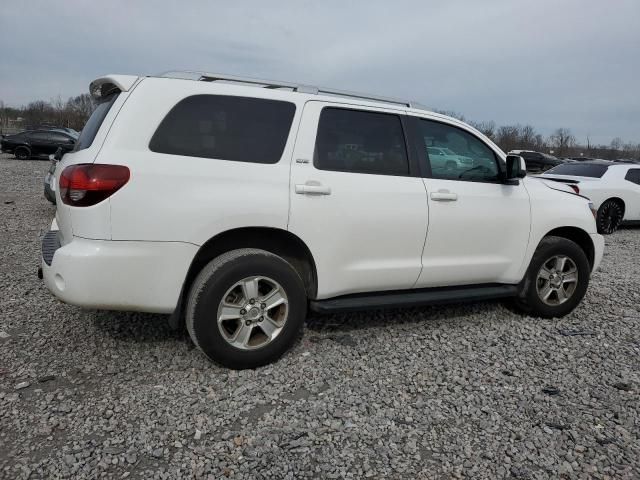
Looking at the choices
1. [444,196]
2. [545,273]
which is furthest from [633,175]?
[444,196]

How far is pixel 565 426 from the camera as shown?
2.78 metres

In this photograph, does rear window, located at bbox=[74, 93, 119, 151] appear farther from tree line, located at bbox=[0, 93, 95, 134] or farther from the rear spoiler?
tree line, located at bbox=[0, 93, 95, 134]

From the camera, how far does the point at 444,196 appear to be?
369 centimetres

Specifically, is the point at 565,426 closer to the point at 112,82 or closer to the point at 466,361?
the point at 466,361

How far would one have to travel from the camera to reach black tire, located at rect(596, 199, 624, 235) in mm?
9875

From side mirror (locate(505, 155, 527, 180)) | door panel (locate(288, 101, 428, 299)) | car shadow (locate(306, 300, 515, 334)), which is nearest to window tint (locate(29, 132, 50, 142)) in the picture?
car shadow (locate(306, 300, 515, 334))

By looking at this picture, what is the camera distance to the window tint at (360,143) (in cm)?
338

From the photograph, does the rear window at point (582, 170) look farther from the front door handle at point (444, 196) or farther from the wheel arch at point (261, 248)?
the wheel arch at point (261, 248)

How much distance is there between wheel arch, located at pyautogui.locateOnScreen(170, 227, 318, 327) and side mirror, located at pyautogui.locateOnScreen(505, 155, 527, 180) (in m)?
1.96

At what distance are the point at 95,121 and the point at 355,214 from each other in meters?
1.90

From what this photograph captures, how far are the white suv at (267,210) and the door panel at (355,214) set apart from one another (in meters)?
0.01

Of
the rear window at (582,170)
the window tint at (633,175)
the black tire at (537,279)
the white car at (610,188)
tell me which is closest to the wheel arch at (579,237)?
the black tire at (537,279)

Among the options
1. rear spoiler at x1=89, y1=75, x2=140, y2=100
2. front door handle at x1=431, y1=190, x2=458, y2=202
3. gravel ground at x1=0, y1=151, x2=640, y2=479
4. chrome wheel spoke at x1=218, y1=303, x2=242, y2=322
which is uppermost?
rear spoiler at x1=89, y1=75, x2=140, y2=100

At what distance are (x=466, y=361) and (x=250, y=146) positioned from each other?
2223mm
